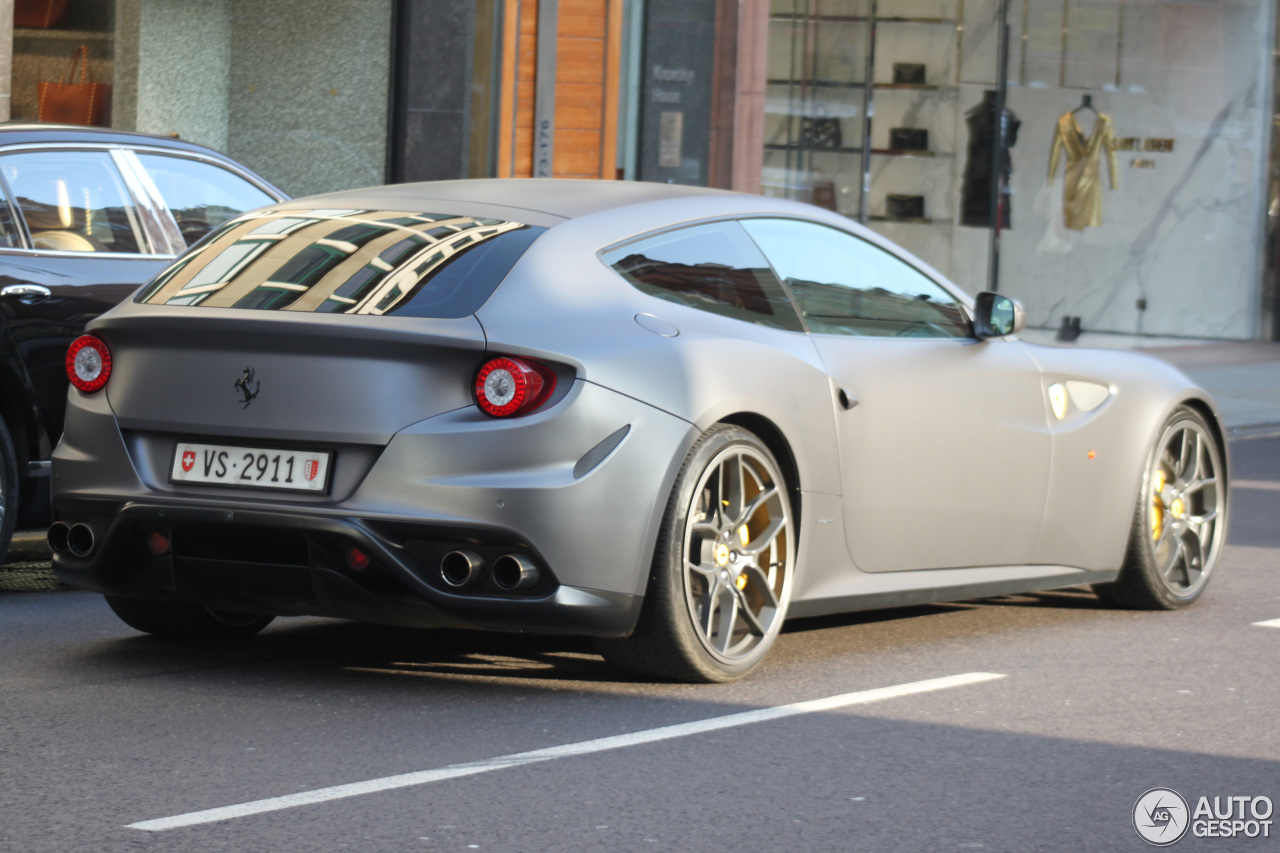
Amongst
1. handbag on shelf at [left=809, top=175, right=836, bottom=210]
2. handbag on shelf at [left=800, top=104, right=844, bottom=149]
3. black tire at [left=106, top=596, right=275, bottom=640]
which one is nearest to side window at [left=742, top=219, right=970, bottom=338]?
black tire at [left=106, top=596, right=275, bottom=640]

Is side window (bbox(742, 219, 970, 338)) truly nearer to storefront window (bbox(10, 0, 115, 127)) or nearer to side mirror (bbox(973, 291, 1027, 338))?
side mirror (bbox(973, 291, 1027, 338))

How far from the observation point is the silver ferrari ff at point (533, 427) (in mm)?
5281

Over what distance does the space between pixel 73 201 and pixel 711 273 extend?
2.89 meters

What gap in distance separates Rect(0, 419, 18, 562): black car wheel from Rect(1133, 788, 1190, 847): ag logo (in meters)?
4.29

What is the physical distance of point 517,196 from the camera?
Result: 6.09m

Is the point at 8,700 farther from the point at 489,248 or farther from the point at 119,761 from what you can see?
the point at 489,248

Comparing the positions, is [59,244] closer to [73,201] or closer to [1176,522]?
[73,201]

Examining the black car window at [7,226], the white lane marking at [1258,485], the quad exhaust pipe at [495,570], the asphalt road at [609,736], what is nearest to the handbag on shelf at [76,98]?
the black car window at [7,226]

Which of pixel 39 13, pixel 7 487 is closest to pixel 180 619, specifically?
pixel 7 487

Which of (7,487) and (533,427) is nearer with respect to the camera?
(533,427)

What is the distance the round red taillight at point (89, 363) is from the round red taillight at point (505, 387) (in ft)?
3.93

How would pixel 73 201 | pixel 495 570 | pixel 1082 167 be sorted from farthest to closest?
pixel 1082 167
pixel 73 201
pixel 495 570

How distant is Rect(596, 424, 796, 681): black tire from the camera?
5570mm

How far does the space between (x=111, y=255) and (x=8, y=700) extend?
2.63m
